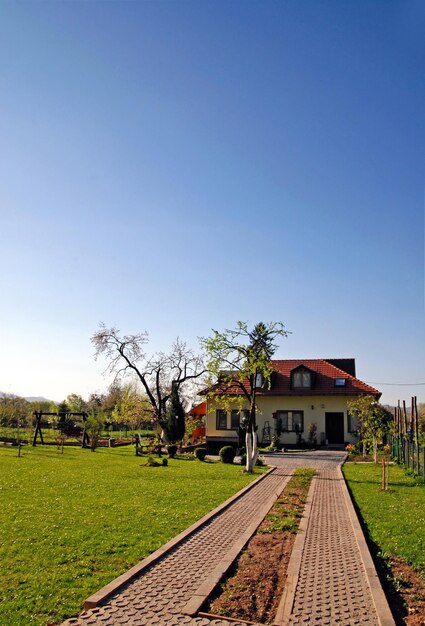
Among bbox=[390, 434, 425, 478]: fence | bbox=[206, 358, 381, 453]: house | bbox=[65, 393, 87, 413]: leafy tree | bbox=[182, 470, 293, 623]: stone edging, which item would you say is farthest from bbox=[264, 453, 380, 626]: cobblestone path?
bbox=[65, 393, 87, 413]: leafy tree

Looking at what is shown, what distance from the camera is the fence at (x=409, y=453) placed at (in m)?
17.8

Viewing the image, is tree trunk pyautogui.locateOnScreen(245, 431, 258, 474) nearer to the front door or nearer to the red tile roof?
the red tile roof

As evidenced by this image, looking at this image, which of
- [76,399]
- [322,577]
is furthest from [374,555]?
[76,399]

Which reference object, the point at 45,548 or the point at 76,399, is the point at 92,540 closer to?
the point at 45,548

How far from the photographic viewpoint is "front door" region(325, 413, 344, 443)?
34.6m

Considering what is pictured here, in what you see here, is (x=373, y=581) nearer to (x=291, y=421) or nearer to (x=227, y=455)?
(x=227, y=455)

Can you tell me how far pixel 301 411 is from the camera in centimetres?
3559

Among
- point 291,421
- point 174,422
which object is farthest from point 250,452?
point 291,421

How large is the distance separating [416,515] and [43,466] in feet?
48.6

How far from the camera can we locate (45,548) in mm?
7902

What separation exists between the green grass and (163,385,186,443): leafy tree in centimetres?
1566

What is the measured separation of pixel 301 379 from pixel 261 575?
1198 inches

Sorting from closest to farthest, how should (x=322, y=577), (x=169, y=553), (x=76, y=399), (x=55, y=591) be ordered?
1. (x=55, y=591)
2. (x=322, y=577)
3. (x=169, y=553)
4. (x=76, y=399)

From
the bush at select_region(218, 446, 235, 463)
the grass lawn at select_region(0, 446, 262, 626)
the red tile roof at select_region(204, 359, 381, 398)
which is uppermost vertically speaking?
the red tile roof at select_region(204, 359, 381, 398)
